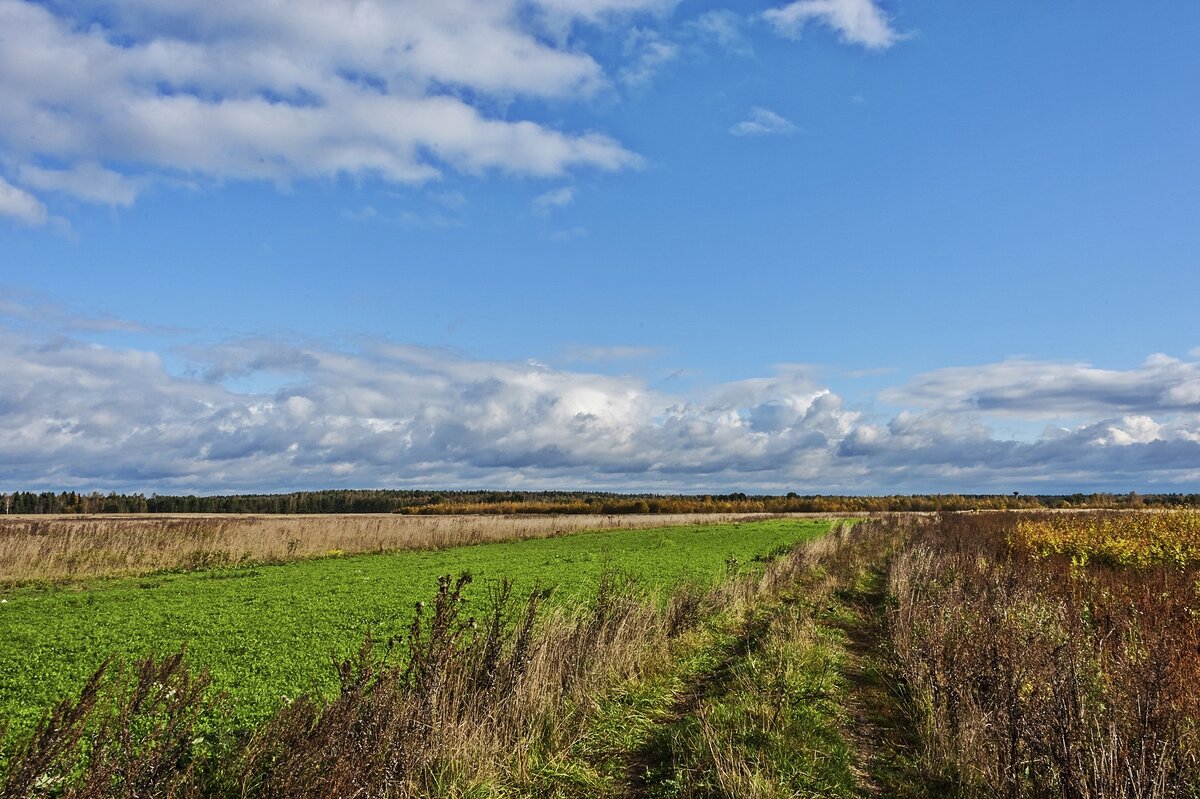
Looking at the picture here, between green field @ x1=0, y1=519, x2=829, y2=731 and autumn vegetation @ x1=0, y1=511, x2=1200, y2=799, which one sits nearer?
A: autumn vegetation @ x1=0, y1=511, x2=1200, y2=799

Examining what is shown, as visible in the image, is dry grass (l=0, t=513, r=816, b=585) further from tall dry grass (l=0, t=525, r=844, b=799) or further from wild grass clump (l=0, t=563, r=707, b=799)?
wild grass clump (l=0, t=563, r=707, b=799)

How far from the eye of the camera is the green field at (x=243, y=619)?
27.8ft

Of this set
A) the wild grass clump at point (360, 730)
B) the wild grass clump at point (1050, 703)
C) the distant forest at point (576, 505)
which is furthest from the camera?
the distant forest at point (576, 505)

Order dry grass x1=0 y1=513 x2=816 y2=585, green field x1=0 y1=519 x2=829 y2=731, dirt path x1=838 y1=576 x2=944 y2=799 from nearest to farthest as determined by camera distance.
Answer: dirt path x1=838 y1=576 x2=944 y2=799, green field x1=0 y1=519 x2=829 y2=731, dry grass x1=0 y1=513 x2=816 y2=585

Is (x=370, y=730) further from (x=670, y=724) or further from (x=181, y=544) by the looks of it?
(x=181, y=544)

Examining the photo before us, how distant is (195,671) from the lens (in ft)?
29.2

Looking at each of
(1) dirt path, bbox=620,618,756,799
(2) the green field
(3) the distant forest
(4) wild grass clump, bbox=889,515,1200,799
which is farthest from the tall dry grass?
(3) the distant forest

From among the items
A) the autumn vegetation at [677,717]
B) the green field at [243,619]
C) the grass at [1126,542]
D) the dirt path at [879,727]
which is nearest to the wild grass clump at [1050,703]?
the autumn vegetation at [677,717]

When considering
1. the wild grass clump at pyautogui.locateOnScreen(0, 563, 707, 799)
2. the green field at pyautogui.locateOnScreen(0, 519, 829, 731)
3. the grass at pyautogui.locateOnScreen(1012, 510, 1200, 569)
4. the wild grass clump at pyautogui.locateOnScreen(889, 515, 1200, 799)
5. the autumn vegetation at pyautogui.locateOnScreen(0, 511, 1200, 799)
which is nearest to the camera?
the wild grass clump at pyautogui.locateOnScreen(0, 563, 707, 799)

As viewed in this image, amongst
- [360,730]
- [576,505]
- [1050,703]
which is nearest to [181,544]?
[360,730]

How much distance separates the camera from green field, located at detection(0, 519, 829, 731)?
8.48 meters

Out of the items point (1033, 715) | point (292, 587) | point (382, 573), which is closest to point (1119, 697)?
point (1033, 715)

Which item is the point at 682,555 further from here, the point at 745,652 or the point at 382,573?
the point at 745,652

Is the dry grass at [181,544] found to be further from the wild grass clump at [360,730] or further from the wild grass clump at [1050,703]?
the wild grass clump at [1050,703]
